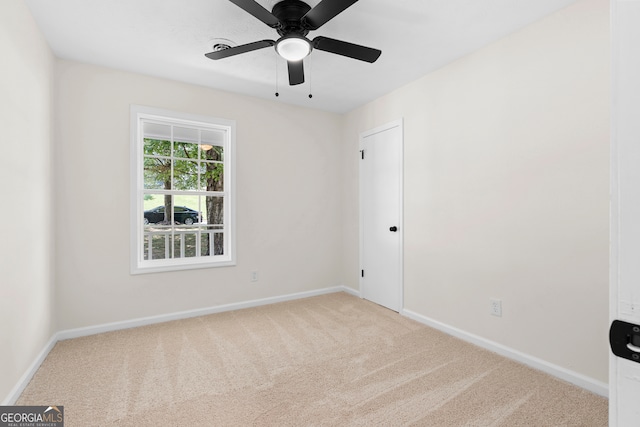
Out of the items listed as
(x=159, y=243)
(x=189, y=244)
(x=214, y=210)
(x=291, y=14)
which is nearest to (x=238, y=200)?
(x=214, y=210)

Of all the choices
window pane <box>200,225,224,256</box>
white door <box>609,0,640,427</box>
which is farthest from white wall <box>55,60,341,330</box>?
white door <box>609,0,640,427</box>

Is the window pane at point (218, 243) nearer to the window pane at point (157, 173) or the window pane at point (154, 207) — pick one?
the window pane at point (154, 207)

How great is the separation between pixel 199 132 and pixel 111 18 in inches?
57.5

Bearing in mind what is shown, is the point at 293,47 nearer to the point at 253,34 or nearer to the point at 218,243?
the point at 253,34

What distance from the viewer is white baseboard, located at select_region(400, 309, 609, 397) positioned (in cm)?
207

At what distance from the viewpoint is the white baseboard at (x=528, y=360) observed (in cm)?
207

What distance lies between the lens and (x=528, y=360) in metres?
2.41

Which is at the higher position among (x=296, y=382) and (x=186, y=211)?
(x=186, y=211)

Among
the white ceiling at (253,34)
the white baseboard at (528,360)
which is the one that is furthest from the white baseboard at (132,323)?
the white ceiling at (253,34)

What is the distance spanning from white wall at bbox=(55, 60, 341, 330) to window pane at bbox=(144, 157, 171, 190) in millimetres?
273

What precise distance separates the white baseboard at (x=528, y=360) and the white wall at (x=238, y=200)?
72.5 inches

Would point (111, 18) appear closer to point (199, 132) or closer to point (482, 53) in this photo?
point (199, 132)

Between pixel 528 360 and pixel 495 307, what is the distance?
433mm

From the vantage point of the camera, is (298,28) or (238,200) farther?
(238,200)
